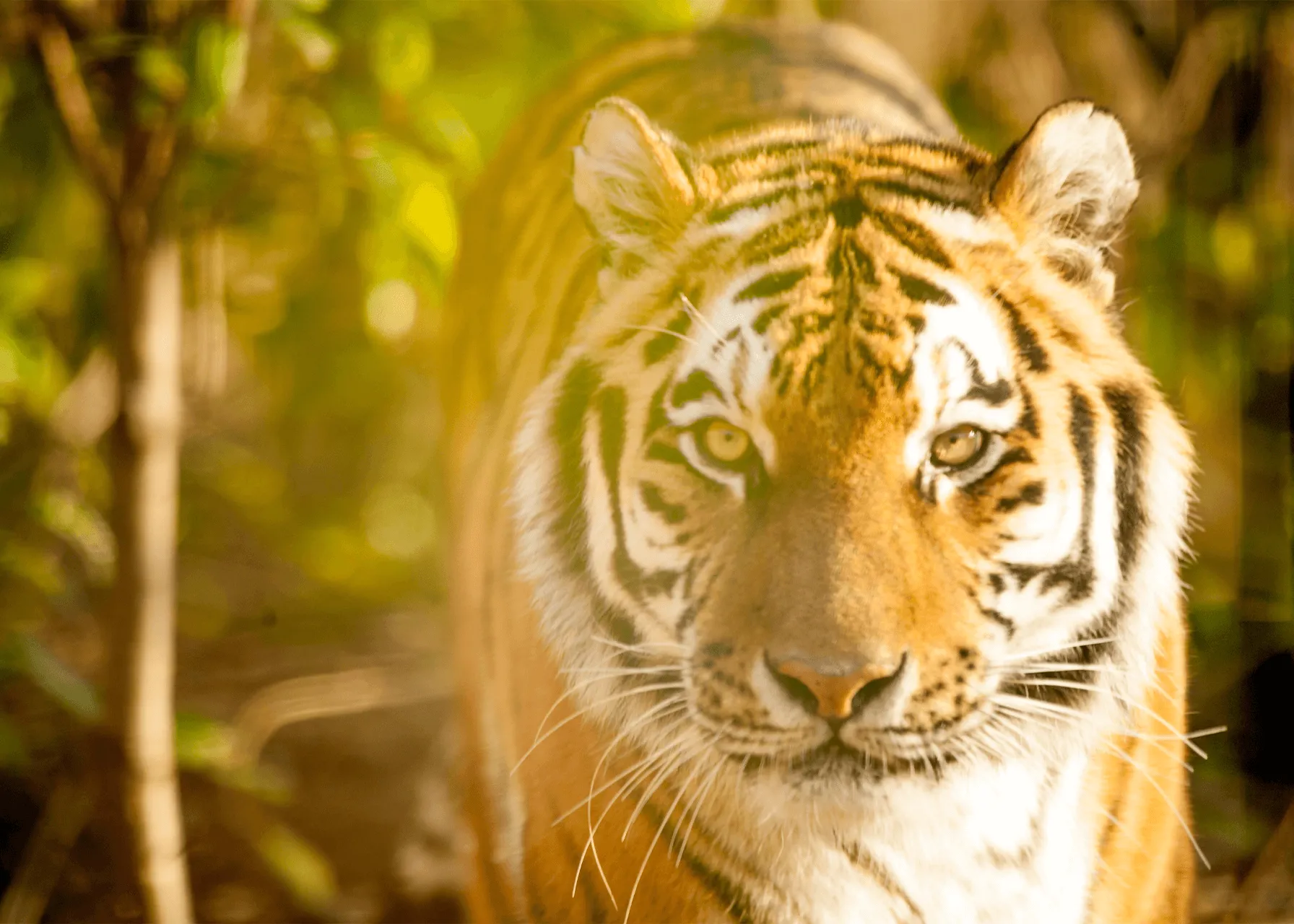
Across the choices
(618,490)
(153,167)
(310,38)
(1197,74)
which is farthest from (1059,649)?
(153,167)

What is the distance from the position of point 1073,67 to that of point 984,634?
1.86 feet

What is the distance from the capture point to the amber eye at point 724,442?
26.5 inches

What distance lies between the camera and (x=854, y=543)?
636 millimetres

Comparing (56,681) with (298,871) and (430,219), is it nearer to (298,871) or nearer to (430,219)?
(298,871)

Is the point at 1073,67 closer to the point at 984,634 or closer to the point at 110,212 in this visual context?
the point at 984,634

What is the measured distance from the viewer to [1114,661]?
2.33ft

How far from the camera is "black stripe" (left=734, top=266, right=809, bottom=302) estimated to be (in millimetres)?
688

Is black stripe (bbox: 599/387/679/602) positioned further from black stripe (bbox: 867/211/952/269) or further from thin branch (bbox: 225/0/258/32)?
thin branch (bbox: 225/0/258/32)

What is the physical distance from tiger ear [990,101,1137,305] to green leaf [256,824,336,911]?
0.92 m

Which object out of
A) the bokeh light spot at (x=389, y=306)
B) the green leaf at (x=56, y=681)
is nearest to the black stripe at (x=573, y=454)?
the bokeh light spot at (x=389, y=306)

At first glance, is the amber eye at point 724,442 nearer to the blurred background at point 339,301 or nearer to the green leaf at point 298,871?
the blurred background at point 339,301

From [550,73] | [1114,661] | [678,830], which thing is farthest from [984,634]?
[550,73]

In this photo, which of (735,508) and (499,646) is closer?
(735,508)

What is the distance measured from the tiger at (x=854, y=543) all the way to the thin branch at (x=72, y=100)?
1.51ft
